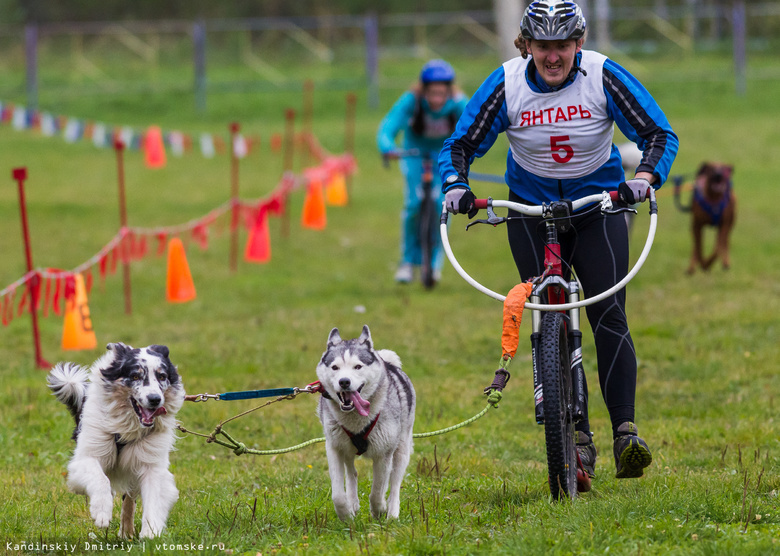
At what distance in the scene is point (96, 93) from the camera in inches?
1256

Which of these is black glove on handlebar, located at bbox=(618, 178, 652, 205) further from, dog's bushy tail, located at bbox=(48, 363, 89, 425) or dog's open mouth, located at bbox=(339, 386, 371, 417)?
dog's bushy tail, located at bbox=(48, 363, 89, 425)

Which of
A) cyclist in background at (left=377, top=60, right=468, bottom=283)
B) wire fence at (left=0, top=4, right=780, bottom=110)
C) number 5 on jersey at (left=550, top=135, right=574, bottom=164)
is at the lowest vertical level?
number 5 on jersey at (left=550, top=135, right=574, bottom=164)

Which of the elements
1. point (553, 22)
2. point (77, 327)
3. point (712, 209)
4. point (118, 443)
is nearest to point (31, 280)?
point (77, 327)

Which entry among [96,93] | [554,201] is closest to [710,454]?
[554,201]

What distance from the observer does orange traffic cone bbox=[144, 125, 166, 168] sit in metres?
21.2

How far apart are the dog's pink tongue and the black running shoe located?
1.15m

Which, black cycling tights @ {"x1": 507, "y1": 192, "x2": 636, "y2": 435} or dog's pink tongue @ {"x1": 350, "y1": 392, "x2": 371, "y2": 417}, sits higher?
black cycling tights @ {"x1": 507, "y1": 192, "x2": 636, "y2": 435}

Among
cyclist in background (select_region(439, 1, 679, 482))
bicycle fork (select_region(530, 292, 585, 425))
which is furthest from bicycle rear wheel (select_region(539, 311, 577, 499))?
cyclist in background (select_region(439, 1, 679, 482))

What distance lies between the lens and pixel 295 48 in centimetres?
3447

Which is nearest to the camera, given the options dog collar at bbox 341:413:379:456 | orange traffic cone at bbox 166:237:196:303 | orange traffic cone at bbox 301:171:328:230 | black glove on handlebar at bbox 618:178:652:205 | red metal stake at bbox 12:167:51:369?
black glove on handlebar at bbox 618:178:652:205

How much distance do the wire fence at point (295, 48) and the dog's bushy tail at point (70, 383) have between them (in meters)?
26.7

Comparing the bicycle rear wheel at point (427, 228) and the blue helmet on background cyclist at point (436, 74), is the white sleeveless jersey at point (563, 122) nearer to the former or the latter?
the blue helmet on background cyclist at point (436, 74)

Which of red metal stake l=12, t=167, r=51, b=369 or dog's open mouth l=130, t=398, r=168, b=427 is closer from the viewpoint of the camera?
dog's open mouth l=130, t=398, r=168, b=427

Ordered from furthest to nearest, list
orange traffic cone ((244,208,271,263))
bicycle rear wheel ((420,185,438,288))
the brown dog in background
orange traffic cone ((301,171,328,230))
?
orange traffic cone ((301,171,328,230)) → orange traffic cone ((244,208,271,263)) → the brown dog in background → bicycle rear wheel ((420,185,438,288))
